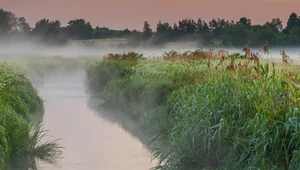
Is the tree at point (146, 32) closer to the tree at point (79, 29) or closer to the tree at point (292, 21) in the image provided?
the tree at point (79, 29)

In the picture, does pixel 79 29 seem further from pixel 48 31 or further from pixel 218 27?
pixel 218 27

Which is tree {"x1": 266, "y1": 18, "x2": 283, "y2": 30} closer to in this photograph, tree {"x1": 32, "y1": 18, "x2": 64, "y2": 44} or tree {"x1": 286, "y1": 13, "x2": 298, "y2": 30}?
tree {"x1": 286, "y1": 13, "x2": 298, "y2": 30}

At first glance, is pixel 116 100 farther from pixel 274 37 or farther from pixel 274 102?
pixel 274 37

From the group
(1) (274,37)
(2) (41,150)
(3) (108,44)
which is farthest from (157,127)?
(3) (108,44)

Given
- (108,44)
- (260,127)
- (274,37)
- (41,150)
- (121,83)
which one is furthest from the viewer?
(108,44)

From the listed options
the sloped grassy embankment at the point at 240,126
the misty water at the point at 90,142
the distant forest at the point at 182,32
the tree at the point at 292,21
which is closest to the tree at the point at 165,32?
the distant forest at the point at 182,32

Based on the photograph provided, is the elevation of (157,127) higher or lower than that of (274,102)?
lower

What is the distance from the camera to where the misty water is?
430 inches

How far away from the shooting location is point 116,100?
758 inches

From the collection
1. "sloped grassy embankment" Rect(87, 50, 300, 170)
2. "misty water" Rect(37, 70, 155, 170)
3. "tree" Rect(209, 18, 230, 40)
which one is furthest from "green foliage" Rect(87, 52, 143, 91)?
"tree" Rect(209, 18, 230, 40)

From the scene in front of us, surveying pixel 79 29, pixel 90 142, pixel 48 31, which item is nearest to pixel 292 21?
pixel 79 29

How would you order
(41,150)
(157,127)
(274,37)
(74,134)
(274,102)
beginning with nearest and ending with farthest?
(274,102)
(41,150)
(157,127)
(74,134)
(274,37)

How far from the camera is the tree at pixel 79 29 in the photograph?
69.0 metres

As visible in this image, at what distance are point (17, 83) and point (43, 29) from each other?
2145 inches
